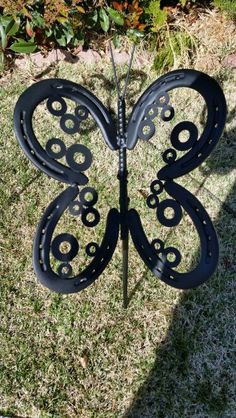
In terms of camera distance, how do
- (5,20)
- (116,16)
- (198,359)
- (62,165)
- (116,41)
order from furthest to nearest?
1. (116,41)
2. (116,16)
3. (5,20)
4. (198,359)
5. (62,165)

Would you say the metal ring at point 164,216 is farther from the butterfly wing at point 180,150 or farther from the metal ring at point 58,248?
the metal ring at point 58,248

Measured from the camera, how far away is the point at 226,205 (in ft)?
11.0

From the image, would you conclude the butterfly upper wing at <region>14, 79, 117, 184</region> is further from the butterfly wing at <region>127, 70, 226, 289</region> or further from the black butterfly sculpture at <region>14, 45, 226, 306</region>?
the butterfly wing at <region>127, 70, 226, 289</region>

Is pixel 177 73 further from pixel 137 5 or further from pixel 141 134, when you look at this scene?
pixel 137 5

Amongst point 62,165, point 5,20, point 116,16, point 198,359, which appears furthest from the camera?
point 116,16

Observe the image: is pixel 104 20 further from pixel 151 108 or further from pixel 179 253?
pixel 179 253

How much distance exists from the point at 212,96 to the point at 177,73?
0.17 meters

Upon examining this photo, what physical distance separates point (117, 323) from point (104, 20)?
6.92 feet

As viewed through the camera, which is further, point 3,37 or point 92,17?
point 92,17

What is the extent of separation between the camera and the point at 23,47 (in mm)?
3533

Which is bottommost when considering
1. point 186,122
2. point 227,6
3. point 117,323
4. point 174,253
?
point 117,323

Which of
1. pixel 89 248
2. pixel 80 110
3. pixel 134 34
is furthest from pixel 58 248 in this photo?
pixel 134 34

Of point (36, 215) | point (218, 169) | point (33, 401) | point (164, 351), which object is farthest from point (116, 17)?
point (33, 401)

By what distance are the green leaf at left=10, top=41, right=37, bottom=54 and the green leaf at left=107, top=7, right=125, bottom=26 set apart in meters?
0.59
